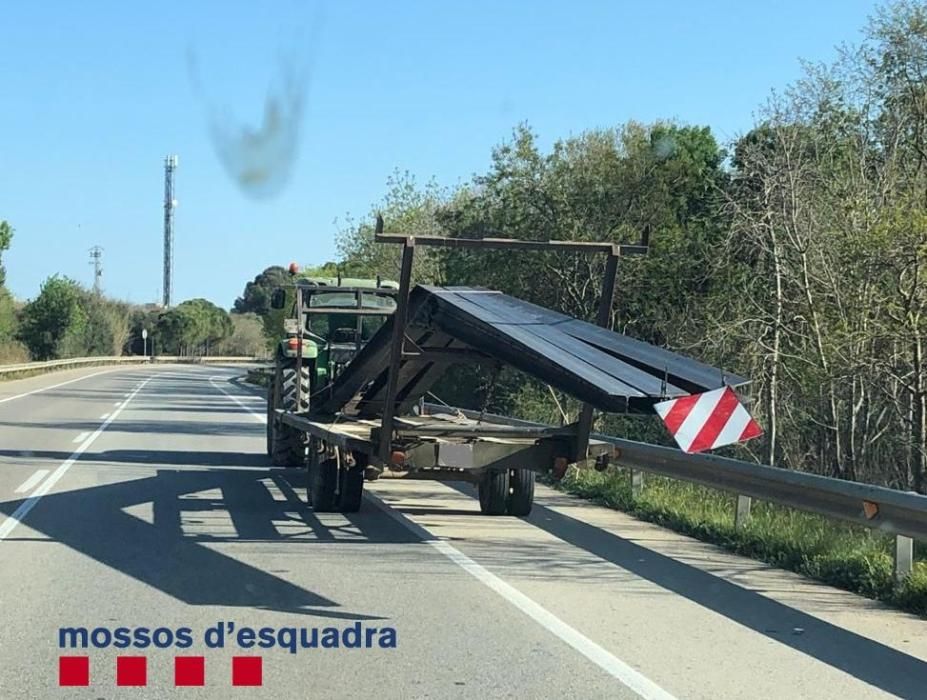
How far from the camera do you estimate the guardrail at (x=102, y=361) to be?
58.3 meters

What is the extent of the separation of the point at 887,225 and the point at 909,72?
3047 millimetres

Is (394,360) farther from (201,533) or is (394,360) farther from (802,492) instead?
(802,492)

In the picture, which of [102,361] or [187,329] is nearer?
[102,361]

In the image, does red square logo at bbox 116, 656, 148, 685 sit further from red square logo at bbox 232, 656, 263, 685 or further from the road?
red square logo at bbox 232, 656, 263, 685

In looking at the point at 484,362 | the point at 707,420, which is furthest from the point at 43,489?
the point at 707,420

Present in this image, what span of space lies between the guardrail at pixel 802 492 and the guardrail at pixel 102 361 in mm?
47266

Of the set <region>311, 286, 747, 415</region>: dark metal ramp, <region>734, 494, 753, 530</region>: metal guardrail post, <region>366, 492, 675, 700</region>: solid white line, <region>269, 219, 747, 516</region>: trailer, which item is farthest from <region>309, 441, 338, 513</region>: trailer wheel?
<region>734, 494, 753, 530</region>: metal guardrail post

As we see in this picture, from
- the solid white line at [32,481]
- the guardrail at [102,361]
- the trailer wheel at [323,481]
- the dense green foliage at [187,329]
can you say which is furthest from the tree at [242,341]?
the trailer wheel at [323,481]

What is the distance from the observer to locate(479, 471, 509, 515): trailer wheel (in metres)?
12.1

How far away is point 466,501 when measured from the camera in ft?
44.8

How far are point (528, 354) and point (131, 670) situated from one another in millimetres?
3906

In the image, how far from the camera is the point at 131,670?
6297mm

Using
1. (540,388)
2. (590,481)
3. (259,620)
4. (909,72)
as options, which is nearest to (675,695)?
(259,620)

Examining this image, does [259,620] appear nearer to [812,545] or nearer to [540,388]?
[812,545]
